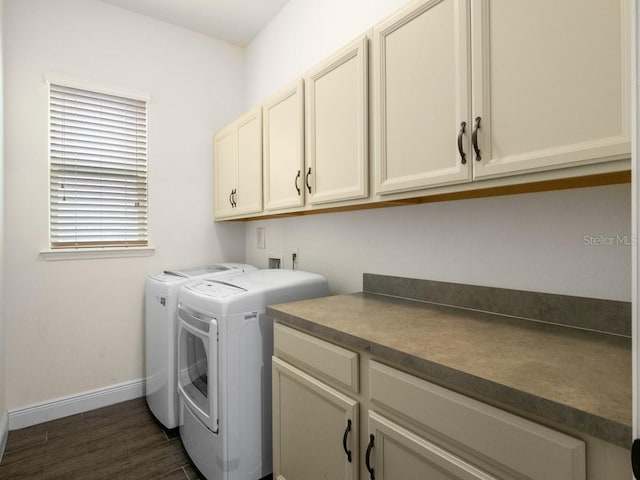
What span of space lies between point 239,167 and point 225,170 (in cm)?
27

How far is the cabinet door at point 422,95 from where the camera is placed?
3.73 ft

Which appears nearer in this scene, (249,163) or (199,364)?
(199,364)

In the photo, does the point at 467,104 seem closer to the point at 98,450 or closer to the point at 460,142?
the point at 460,142

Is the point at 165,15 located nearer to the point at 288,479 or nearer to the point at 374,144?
the point at 374,144

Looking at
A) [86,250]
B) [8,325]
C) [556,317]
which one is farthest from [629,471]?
[8,325]

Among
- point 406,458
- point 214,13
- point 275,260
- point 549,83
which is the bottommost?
point 406,458

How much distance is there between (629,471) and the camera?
1.96ft

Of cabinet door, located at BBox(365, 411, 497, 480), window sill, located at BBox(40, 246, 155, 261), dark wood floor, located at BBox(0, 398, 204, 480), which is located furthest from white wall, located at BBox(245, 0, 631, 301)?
dark wood floor, located at BBox(0, 398, 204, 480)

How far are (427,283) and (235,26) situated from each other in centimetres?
259

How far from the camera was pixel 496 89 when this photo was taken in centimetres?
105

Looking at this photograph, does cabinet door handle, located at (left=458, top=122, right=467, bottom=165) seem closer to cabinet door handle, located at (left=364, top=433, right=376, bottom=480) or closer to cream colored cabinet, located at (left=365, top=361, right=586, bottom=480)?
cream colored cabinet, located at (left=365, top=361, right=586, bottom=480)

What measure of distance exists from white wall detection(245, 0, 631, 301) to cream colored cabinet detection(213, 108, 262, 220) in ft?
1.16

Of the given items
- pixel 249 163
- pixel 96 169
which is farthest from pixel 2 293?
pixel 249 163

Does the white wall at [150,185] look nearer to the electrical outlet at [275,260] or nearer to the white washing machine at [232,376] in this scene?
the electrical outlet at [275,260]
